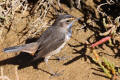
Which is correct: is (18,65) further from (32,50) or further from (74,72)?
(74,72)

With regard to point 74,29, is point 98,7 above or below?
above

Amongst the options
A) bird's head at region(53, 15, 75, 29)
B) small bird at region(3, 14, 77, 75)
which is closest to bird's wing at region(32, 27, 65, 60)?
small bird at region(3, 14, 77, 75)

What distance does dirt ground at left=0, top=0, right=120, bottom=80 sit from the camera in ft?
22.2

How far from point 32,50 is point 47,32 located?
1.98ft

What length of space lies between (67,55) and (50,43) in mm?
704

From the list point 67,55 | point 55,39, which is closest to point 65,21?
point 55,39

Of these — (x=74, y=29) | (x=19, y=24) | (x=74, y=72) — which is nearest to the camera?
(x=74, y=72)

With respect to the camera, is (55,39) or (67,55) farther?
(67,55)

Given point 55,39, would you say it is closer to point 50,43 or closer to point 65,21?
point 50,43

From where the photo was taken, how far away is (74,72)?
677 cm

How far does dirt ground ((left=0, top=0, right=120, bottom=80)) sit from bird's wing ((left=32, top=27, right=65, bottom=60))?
0.56m

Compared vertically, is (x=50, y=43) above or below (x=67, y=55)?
above

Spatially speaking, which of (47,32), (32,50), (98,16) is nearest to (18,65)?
(32,50)

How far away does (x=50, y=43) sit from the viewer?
6918mm
